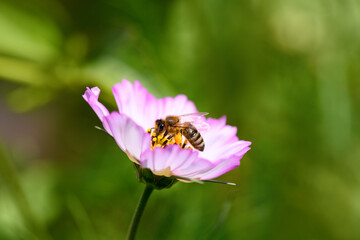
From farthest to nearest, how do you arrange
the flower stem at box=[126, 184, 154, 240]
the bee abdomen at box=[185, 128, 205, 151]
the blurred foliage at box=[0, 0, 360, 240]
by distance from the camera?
the blurred foliage at box=[0, 0, 360, 240] < the bee abdomen at box=[185, 128, 205, 151] < the flower stem at box=[126, 184, 154, 240]

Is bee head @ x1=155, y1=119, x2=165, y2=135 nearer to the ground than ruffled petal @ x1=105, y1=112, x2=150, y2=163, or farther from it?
nearer to the ground

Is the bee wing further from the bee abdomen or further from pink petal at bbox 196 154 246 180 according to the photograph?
pink petal at bbox 196 154 246 180

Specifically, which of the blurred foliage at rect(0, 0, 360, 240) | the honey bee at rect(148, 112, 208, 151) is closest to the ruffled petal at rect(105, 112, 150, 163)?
the honey bee at rect(148, 112, 208, 151)

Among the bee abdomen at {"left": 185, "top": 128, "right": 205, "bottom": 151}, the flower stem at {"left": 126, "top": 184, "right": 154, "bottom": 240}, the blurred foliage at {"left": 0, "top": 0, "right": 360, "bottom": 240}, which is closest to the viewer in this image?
the flower stem at {"left": 126, "top": 184, "right": 154, "bottom": 240}

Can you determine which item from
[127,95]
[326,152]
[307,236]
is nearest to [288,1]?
[326,152]

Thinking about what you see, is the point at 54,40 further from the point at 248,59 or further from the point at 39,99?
the point at 248,59

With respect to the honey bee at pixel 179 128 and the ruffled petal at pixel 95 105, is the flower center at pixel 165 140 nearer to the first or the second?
the honey bee at pixel 179 128

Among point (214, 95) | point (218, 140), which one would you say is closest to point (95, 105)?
point (218, 140)

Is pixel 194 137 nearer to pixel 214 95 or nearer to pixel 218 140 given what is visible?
pixel 218 140
